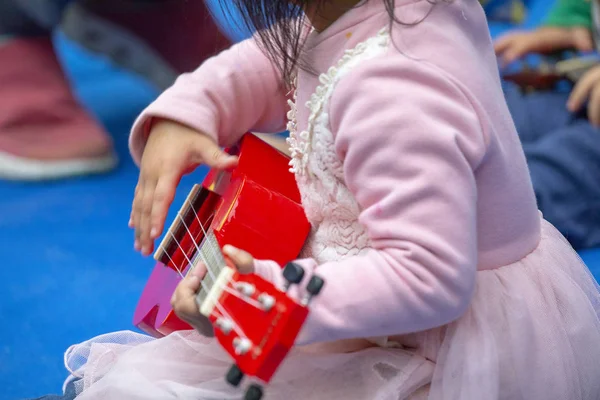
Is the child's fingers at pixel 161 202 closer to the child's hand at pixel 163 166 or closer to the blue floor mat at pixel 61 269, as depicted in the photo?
the child's hand at pixel 163 166

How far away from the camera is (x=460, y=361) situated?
0.62m

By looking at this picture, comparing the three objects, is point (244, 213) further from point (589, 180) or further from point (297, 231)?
point (589, 180)

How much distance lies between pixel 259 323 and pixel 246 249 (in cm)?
20

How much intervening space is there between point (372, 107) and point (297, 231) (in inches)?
7.0

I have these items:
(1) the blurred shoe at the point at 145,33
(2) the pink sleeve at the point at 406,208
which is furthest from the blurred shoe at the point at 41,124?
(2) the pink sleeve at the point at 406,208

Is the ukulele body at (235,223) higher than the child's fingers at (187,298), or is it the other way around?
the child's fingers at (187,298)

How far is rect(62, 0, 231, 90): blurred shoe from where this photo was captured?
1.86 m

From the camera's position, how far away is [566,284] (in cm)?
68

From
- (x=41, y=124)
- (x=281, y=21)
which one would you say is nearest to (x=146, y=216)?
(x=281, y=21)

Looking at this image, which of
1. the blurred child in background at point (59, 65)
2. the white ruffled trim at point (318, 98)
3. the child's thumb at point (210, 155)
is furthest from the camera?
the blurred child in background at point (59, 65)

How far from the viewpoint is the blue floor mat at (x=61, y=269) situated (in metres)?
1.03

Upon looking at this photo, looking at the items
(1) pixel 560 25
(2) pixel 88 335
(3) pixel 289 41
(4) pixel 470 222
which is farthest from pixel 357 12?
(1) pixel 560 25

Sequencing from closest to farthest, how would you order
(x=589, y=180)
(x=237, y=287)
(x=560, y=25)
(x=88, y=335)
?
1. (x=237, y=287)
2. (x=88, y=335)
3. (x=589, y=180)
4. (x=560, y=25)

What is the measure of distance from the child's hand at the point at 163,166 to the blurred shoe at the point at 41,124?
0.84 metres
